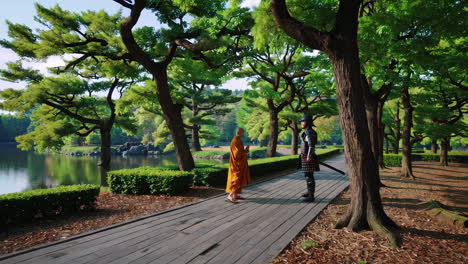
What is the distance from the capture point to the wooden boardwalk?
3588 mm

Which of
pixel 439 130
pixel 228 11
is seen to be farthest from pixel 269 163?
pixel 439 130

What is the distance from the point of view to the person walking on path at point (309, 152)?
6.59 meters

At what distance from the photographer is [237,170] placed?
697 cm

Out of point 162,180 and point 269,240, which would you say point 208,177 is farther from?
point 269,240

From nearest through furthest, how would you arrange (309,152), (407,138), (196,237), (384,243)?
(384,243) < (196,237) < (309,152) < (407,138)

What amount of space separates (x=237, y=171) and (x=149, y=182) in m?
3.16

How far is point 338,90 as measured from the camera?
4.63m

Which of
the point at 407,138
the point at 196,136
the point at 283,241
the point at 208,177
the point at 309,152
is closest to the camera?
the point at 283,241

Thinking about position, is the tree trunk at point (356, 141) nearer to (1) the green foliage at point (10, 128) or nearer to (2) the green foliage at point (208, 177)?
(2) the green foliage at point (208, 177)

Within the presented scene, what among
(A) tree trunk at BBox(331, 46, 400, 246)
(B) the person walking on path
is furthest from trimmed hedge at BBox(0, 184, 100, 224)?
(A) tree trunk at BBox(331, 46, 400, 246)

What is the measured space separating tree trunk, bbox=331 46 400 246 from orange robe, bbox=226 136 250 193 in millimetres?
3021

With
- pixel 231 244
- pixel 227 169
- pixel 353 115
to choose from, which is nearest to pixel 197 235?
pixel 231 244

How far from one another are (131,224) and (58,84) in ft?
60.5

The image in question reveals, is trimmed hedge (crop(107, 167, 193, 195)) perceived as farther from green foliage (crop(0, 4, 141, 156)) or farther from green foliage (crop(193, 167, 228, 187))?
green foliage (crop(0, 4, 141, 156))
